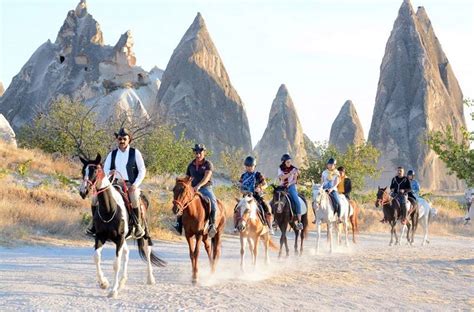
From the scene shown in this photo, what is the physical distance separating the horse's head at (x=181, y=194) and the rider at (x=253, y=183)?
2.89 m

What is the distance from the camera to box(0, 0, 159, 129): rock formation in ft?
258

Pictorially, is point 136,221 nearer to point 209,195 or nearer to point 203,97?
point 209,195

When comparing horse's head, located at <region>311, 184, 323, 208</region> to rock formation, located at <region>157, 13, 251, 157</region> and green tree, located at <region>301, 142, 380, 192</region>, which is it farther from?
rock formation, located at <region>157, 13, 251, 157</region>

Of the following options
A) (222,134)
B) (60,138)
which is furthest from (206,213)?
(222,134)

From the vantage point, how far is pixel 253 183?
1490 cm

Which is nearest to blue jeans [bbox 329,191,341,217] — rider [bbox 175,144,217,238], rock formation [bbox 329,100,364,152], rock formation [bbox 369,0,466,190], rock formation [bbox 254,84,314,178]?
rider [bbox 175,144,217,238]

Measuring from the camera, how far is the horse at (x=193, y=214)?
38.7 feet

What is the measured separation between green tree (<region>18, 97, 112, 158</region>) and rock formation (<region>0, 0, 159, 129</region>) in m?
33.7

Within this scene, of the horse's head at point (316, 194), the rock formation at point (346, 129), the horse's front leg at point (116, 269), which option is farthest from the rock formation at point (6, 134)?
the rock formation at point (346, 129)

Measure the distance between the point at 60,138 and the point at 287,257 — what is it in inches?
916

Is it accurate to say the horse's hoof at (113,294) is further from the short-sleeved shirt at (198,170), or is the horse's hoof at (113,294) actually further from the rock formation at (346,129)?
the rock formation at (346,129)

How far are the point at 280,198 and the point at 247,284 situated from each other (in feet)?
19.4

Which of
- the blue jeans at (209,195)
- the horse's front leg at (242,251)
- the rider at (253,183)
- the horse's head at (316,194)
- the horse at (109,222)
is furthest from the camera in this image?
the horse's head at (316,194)

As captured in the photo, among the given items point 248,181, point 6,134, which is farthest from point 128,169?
point 6,134
